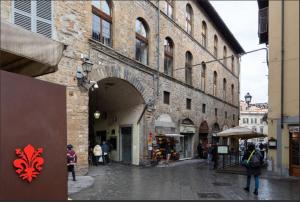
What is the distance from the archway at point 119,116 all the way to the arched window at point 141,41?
1956mm

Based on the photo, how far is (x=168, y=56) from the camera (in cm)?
2227

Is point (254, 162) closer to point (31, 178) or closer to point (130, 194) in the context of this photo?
point (130, 194)

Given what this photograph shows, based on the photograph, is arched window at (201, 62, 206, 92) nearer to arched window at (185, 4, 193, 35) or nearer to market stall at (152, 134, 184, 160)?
arched window at (185, 4, 193, 35)

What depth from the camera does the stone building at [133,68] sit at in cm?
1305

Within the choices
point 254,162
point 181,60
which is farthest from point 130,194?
point 181,60

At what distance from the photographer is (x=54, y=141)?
16.8ft

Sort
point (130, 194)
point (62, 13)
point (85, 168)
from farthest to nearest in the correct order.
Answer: point (85, 168), point (62, 13), point (130, 194)

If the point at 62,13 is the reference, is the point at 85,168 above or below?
below

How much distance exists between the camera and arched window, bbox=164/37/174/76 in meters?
21.8

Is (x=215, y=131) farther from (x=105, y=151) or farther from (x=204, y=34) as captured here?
(x=105, y=151)

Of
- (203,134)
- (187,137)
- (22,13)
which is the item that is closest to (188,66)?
(187,137)

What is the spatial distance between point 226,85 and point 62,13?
1001 inches

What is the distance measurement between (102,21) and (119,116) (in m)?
6.08

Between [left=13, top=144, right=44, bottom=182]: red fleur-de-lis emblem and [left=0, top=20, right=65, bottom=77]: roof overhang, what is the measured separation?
122 cm
